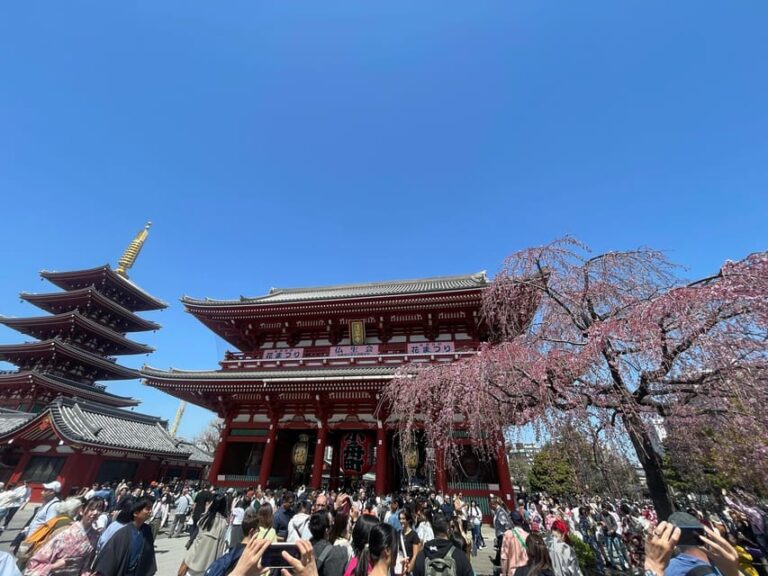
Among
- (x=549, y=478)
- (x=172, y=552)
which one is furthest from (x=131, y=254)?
(x=549, y=478)

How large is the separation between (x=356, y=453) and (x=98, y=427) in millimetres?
13478

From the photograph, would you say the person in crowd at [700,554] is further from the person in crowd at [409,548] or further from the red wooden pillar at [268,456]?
the red wooden pillar at [268,456]

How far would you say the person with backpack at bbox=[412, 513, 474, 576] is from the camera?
3268 millimetres

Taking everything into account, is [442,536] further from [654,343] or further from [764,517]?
[764,517]

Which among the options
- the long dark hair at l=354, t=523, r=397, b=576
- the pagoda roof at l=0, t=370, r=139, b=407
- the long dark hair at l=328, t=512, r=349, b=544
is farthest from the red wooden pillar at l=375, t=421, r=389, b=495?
the pagoda roof at l=0, t=370, r=139, b=407

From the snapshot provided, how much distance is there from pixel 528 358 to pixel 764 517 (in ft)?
17.6

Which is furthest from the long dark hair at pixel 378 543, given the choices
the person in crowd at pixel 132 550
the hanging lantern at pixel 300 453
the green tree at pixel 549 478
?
the green tree at pixel 549 478

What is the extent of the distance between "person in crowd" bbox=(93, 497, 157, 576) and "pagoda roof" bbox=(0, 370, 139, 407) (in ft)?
81.3

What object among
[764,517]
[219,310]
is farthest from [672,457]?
[219,310]

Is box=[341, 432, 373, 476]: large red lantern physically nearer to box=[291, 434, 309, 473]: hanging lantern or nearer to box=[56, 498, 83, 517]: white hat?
box=[291, 434, 309, 473]: hanging lantern

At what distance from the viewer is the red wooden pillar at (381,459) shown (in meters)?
11.8

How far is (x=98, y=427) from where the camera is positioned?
54.7 ft

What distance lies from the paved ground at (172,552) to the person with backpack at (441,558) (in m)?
4.77

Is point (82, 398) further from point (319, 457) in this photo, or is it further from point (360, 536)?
point (360, 536)
